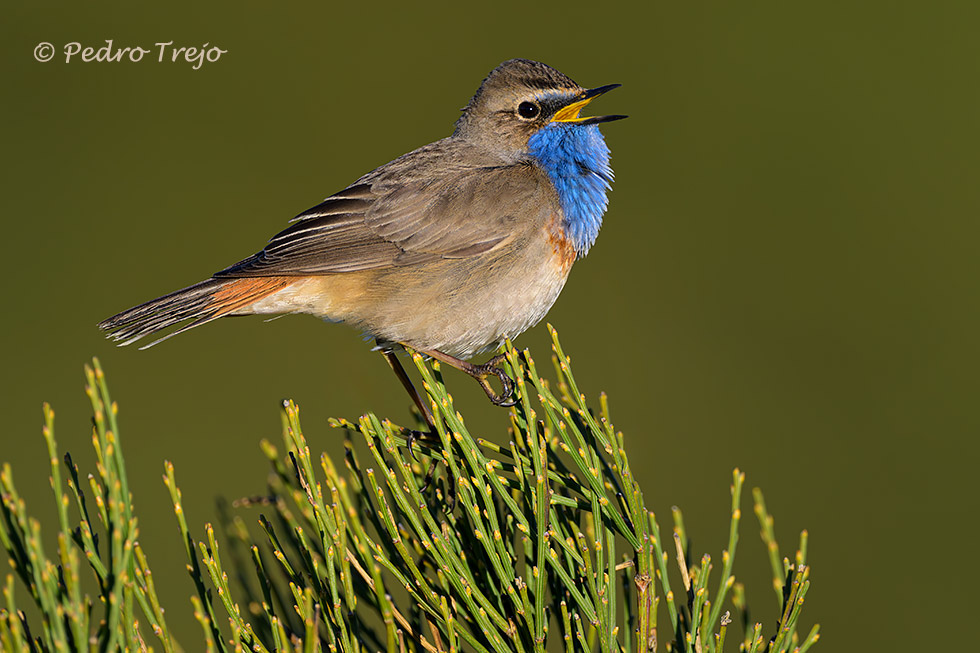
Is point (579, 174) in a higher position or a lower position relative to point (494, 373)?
higher

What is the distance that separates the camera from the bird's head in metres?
3.50

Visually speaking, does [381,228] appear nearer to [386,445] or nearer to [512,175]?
[512,175]

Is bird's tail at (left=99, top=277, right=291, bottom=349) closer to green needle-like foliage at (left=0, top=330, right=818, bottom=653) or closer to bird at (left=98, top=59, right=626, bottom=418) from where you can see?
bird at (left=98, top=59, right=626, bottom=418)

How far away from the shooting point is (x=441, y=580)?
195cm

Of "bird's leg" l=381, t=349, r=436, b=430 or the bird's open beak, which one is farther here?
the bird's open beak

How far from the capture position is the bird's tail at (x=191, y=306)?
9.58ft

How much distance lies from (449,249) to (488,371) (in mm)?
534

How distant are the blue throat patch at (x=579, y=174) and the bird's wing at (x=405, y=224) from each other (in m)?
0.11

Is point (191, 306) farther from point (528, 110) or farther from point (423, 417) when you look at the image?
point (528, 110)

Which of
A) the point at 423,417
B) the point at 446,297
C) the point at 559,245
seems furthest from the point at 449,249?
the point at 423,417

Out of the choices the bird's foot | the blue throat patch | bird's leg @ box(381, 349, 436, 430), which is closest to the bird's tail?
bird's leg @ box(381, 349, 436, 430)

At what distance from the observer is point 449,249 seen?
3.30m

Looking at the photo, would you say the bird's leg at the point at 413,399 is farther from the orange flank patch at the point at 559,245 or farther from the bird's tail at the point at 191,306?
the orange flank patch at the point at 559,245

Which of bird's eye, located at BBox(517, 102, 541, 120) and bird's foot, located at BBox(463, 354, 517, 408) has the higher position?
bird's eye, located at BBox(517, 102, 541, 120)
